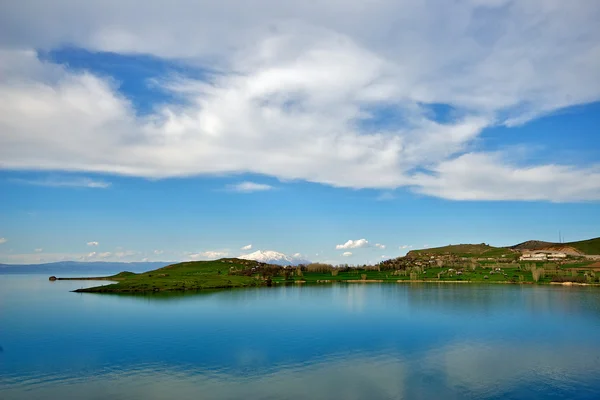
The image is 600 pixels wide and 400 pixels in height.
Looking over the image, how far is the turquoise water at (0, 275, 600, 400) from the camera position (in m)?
34.2

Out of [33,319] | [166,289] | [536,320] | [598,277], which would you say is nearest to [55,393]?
[33,319]

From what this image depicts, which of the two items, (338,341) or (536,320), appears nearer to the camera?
(338,341)

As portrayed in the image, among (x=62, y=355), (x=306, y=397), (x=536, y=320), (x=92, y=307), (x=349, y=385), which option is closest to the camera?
(x=306, y=397)

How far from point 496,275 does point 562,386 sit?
556ft

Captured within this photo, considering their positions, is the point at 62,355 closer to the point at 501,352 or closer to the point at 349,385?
the point at 349,385

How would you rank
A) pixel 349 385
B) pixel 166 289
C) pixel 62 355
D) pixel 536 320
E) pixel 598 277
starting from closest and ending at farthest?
pixel 349 385, pixel 62 355, pixel 536 320, pixel 166 289, pixel 598 277

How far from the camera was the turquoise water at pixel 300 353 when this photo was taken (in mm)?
34250

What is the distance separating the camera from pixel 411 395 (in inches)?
1275

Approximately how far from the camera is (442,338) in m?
56.2

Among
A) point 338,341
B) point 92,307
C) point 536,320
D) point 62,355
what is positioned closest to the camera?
point 62,355

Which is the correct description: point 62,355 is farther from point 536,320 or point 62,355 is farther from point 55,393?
point 536,320

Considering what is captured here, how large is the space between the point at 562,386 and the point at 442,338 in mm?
21661

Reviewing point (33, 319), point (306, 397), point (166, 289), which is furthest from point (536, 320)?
point (166, 289)

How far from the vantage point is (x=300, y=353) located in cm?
4719
